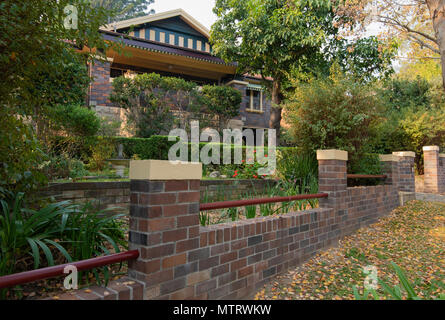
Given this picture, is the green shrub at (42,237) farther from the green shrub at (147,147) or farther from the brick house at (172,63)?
the brick house at (172,63)

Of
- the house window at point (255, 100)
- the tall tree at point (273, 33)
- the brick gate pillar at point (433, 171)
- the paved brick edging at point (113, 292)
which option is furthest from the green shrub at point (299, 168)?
the house window at point (255, 100)

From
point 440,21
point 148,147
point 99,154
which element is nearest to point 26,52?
point 99,154

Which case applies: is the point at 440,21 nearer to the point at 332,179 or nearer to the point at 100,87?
the point at 332,179

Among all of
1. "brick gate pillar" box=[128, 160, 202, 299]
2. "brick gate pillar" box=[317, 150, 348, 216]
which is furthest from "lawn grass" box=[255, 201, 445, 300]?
"brick gate pillar" box=[128, 160, 202, 299]

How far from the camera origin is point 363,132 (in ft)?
20.9

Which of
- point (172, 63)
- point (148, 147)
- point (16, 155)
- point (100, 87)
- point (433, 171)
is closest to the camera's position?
point (16, 155)

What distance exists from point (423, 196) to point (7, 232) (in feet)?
32.9

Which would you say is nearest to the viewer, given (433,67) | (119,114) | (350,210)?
(350,210)

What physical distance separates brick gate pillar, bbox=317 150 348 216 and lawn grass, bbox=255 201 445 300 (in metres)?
0.64

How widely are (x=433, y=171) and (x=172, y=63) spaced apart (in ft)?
37.3

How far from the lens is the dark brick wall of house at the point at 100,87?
1106 cm

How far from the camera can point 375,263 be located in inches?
152
